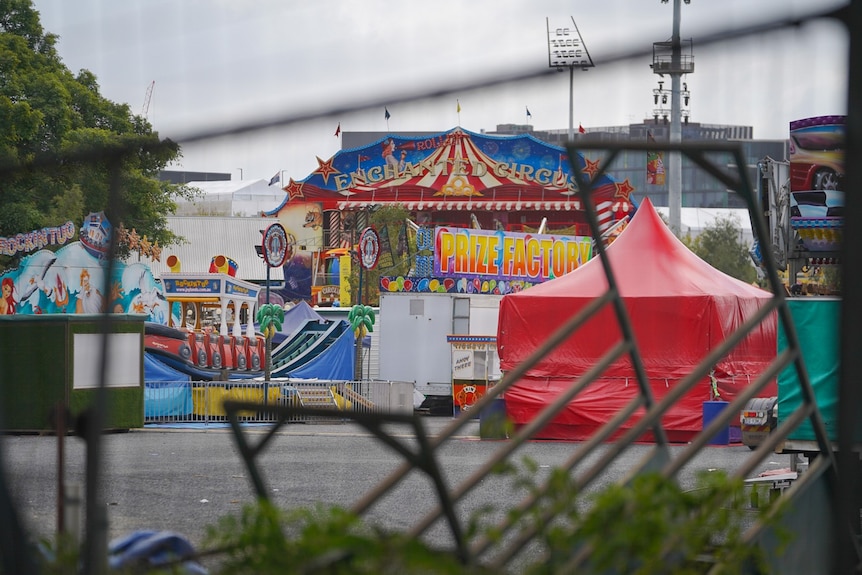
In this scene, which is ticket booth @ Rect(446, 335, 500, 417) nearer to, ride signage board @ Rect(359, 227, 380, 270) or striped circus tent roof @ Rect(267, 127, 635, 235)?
ride signage board @ Rect(359, 227, 380, 270)

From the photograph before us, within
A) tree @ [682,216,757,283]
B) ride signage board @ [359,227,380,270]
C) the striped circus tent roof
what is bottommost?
ride signage board @ [359,227,380,270]

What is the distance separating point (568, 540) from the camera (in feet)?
7.22

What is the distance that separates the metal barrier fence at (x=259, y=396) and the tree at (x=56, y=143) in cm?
1180

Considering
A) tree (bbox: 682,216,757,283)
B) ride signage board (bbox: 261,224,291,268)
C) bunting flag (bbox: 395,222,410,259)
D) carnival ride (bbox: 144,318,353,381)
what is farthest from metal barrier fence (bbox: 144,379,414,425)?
bunting flag (bbox: 395,222,410,259)

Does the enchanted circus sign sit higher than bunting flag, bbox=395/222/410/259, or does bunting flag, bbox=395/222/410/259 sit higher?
the enchanted circus sign

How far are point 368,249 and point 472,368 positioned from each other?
513 centimetres

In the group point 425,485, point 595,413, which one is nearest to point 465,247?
point 595,413

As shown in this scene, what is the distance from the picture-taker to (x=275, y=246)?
73.3 feet

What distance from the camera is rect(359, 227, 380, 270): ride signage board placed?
2456 centimetres

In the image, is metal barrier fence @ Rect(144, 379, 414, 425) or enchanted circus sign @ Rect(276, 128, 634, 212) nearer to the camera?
metal barrier fence @ Rect(144, 379, 414, 425)

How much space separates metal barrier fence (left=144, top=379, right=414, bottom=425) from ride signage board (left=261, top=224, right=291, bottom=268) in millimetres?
3447

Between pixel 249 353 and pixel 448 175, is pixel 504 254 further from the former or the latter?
pixel 448 175

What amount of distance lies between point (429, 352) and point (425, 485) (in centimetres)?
1090

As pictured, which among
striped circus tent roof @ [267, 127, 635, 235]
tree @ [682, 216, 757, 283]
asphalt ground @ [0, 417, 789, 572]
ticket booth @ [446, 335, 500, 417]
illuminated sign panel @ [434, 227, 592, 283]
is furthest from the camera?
striped circus tent roof @ [267, 127, 635, 235]
